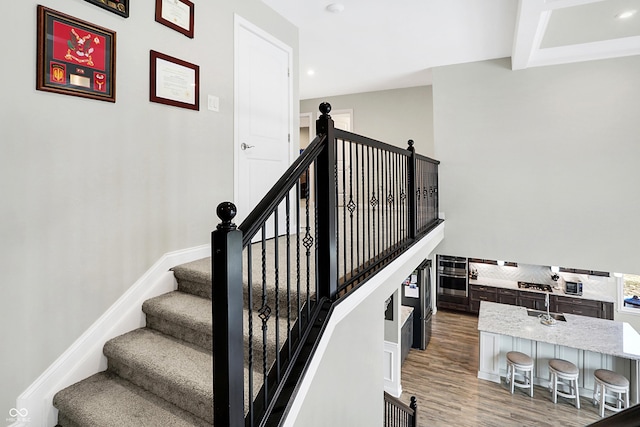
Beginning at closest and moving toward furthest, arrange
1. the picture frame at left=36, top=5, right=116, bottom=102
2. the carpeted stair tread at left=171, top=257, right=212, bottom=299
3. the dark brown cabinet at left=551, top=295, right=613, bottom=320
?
the picture frame at left=36, top=5, right=116, bottom=102
the carpeted stair tread at left=171, top=257, right=212, bottom=299
the dark brown cabinet at left=551, top=295, right=613, bottom=320

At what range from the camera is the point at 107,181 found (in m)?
2.04

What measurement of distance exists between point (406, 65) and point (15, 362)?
208 inches

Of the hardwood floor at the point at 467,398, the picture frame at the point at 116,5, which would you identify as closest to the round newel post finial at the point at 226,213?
the picture frame at the point at 116,5

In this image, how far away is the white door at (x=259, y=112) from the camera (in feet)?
10.1

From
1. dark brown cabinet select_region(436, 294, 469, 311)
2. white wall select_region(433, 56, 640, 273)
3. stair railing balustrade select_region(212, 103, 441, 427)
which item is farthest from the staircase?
dark brown cabinet select_region(436, 294, 469, 311)

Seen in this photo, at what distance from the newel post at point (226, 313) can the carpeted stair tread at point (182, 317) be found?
2.57 feet

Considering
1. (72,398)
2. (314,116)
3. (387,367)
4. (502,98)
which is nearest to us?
(72,398)

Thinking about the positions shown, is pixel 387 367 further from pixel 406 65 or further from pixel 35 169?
pixel 35 169

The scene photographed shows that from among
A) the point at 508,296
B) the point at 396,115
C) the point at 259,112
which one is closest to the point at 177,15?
the point at 259,112

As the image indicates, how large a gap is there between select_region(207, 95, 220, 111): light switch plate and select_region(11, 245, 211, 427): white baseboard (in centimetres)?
116

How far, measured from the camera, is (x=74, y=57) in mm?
1875

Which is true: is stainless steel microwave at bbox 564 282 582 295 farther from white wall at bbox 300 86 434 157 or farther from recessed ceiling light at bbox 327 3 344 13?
recessed ceiling light at bbox 327 3 344 13

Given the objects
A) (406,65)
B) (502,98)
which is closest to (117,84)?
(406,65)

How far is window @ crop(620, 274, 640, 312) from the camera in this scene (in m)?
7.65
